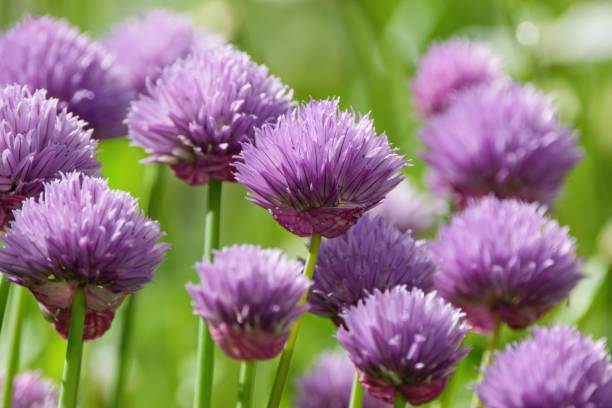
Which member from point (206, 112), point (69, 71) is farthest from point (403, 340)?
point (69, 71)

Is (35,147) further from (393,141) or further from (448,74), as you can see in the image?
(393,141)

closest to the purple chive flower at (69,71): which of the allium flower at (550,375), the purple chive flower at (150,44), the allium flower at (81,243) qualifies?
the purple chive flower at (150,44)

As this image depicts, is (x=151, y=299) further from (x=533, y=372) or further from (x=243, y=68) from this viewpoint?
(x=533, y=372)

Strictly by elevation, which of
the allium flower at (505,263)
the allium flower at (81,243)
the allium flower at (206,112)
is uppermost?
the allium flower at (206,112)

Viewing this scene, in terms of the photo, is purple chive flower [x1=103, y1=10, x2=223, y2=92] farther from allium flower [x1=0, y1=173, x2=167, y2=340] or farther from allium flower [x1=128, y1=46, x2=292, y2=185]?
allium flower [x1=0, y1=173, x2=167, y2=340]

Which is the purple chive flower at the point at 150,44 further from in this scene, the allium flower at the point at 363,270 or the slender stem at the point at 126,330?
the allium flower at the point at 363,270

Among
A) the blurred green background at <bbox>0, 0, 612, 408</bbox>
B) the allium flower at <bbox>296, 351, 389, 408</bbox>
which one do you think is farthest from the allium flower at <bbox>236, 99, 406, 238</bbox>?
the blurred green background at <bbox>0, 0, 612, 408</bbox>
